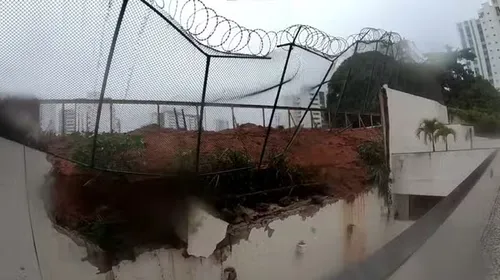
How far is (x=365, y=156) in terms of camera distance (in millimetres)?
6723

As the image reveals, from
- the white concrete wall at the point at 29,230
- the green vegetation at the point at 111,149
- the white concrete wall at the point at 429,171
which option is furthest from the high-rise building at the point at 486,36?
the white concrete wall at the point at 29,230

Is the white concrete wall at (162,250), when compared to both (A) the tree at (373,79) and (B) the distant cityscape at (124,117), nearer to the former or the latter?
(B) the distant cityscape at (124,117)

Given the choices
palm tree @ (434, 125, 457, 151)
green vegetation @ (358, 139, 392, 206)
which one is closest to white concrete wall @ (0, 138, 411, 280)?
green vegetation @ (358, 139, 392, 206)

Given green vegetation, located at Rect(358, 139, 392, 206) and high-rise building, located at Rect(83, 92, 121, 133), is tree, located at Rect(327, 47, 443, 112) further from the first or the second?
high-rise building, located at Rect(83, 92, 121, 133)

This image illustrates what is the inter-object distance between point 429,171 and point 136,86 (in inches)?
201

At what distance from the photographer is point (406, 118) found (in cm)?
780

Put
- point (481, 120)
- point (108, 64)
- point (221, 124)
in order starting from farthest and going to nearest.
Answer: point (481, 120) → point (221, 124) → point (108, 64)

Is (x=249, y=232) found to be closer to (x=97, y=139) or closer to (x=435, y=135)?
(x=97, y=139)

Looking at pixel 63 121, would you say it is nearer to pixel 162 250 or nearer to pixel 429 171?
pixel 162 250

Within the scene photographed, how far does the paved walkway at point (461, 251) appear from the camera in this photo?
7.00ft

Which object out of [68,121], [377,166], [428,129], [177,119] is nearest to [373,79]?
[377,166]

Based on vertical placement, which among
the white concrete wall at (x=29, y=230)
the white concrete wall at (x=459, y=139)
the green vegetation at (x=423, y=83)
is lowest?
the white concrete wall at (x=29, y=230)

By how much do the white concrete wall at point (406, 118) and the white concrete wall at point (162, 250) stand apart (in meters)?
1.79

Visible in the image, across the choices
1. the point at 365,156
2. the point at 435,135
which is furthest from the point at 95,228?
the point at 435,135
